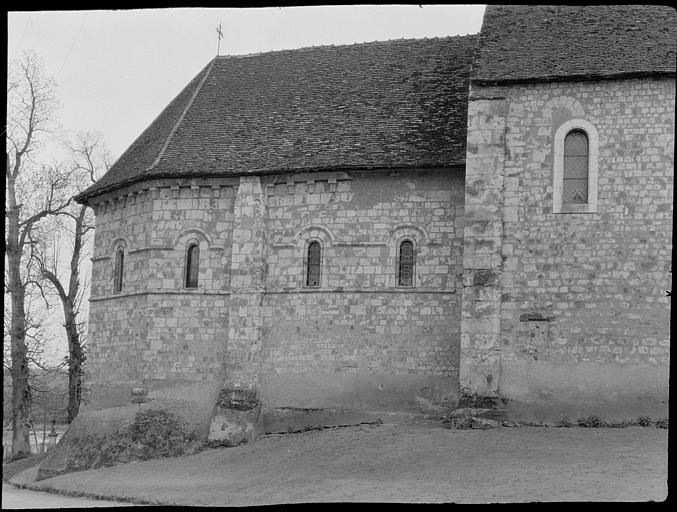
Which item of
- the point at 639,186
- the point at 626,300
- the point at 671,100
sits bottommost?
the point at 626,300

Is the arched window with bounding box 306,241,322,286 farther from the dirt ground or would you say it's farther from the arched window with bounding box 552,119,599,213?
the arched window with bounding box 552,119,599,213

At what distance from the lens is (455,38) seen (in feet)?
95.9

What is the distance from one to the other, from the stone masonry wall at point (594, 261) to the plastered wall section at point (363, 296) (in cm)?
243

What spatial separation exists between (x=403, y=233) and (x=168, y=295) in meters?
6.44

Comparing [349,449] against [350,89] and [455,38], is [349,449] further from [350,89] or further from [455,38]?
[455,38]

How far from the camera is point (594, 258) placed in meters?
22.2

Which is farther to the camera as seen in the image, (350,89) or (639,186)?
(350,89)

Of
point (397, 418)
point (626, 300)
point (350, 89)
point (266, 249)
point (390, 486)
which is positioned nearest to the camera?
point (390, 486)

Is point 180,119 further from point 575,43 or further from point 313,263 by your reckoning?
point 575,43

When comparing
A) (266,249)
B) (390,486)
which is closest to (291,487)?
(390,486)

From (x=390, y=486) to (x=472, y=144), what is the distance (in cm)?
837

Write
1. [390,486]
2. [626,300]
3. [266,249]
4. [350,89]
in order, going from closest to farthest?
[390,486]
[626,300]
[266,249]
[350,89]

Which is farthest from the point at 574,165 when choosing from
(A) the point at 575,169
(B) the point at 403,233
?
(B) the point at 403,233

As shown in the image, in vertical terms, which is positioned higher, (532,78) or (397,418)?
(532,78)
